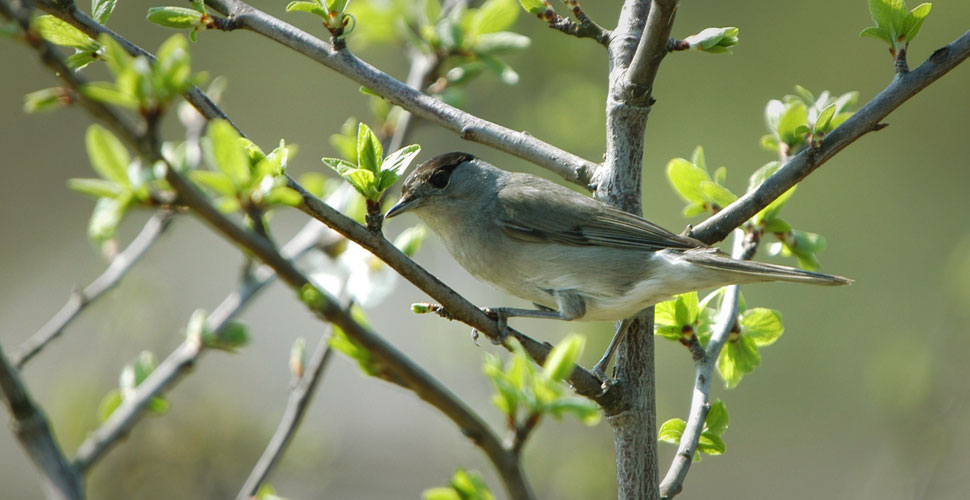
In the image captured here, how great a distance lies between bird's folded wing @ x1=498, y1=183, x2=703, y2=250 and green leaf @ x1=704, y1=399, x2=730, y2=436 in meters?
0.62

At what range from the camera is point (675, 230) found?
6031mm

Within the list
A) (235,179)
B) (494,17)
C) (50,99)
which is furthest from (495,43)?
(235,179)

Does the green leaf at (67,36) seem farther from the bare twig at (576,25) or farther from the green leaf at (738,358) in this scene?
the green leaf at (738,358)

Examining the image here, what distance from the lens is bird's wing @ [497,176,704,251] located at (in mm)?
2693

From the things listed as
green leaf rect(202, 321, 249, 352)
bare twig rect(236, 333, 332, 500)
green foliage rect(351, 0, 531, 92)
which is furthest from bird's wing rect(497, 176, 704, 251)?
green leaf rect(202, 321, 249, 352)

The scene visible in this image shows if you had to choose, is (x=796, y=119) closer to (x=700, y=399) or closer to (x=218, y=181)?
(x=700, y=399)

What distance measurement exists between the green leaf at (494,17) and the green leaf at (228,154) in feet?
5.76

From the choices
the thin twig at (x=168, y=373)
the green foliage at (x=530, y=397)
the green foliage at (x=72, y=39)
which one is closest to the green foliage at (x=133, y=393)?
the thin twig at (x=168, y=373)

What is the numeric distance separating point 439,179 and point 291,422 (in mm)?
1305

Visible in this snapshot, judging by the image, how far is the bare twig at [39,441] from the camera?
43.6 inches

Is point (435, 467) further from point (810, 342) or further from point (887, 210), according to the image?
point (887, 210)

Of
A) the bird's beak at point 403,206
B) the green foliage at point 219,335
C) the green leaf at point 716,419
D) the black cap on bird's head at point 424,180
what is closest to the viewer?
the green leaf at point 716,419

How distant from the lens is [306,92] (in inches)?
320

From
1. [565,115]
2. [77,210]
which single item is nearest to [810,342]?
[565,115]
